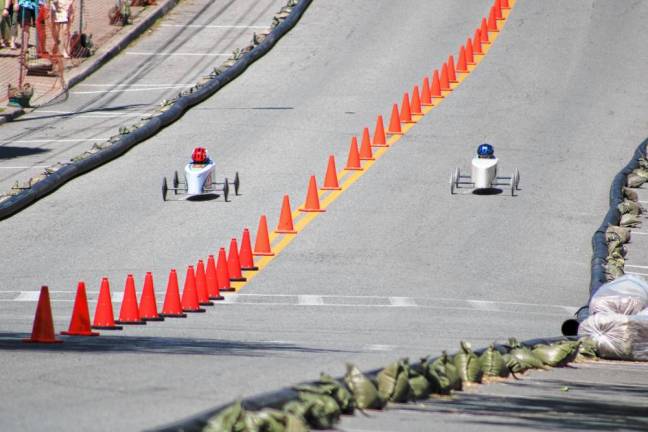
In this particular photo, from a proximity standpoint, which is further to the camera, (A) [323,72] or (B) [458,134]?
(A) [323,72]

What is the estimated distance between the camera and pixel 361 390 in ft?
35.1

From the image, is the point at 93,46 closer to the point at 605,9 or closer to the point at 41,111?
the point at 41,111

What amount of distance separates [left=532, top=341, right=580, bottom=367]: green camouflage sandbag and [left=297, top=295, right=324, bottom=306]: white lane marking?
477 centimetres

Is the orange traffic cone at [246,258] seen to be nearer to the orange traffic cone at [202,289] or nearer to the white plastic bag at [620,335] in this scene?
the orange traffic cone at [202,289]

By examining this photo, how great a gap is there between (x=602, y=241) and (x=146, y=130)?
38.1 ft

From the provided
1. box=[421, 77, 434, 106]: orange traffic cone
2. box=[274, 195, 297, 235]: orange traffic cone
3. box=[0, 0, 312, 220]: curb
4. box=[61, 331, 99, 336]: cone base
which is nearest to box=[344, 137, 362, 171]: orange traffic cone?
box=[0, 0, 312, 220]: curb

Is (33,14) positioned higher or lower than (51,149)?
higher

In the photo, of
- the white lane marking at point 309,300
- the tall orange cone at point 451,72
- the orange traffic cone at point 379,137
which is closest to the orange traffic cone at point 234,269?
the white lane marking at point 309,300

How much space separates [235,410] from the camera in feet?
28.4

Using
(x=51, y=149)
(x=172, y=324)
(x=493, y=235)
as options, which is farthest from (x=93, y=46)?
(x=172, y=324)

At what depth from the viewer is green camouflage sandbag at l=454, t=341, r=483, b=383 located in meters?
12.9

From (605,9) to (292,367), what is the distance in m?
34.9

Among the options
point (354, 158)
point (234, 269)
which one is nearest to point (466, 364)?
point (234, 269)

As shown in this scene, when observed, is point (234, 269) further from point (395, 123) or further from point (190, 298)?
point (395, 123)
